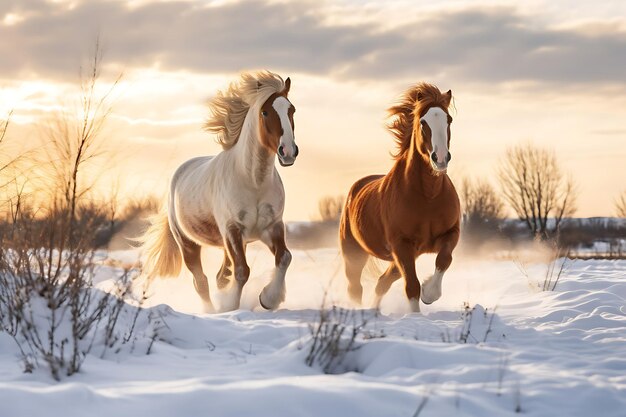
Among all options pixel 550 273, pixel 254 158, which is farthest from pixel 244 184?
pixel 550 273

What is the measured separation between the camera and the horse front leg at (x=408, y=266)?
7.19 meters

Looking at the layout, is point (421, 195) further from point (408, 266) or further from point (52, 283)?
point (52, 283)

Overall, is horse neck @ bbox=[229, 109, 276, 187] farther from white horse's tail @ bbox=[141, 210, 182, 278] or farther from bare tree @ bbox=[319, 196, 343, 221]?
bare tree @ bbox=[319, 196, 343, 221]

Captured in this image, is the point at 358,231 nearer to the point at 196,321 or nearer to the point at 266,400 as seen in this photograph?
the point at 196,321

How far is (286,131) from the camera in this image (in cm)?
739

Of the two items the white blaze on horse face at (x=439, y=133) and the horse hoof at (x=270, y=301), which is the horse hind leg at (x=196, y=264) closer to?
the horse hoof at (x=270, y=301)

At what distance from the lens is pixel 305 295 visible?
10.2 metres

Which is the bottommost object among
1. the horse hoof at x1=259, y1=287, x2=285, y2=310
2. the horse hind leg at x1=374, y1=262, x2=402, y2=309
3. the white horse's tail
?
the horse hoof at x1=259, y1=287, x2=285, y2=310

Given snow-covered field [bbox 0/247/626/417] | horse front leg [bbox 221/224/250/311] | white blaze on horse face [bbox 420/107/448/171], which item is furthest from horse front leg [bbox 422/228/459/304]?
horse front leg [bbox 221/224/250/311]

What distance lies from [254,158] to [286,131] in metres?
0.62

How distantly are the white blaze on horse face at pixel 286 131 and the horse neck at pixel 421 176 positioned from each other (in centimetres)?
113

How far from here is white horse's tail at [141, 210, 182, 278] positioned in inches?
387

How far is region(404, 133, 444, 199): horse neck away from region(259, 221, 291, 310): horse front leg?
146 cm

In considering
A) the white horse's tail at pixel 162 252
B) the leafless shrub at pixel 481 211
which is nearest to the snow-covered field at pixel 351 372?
the white horse's tail at pixel 162 252
